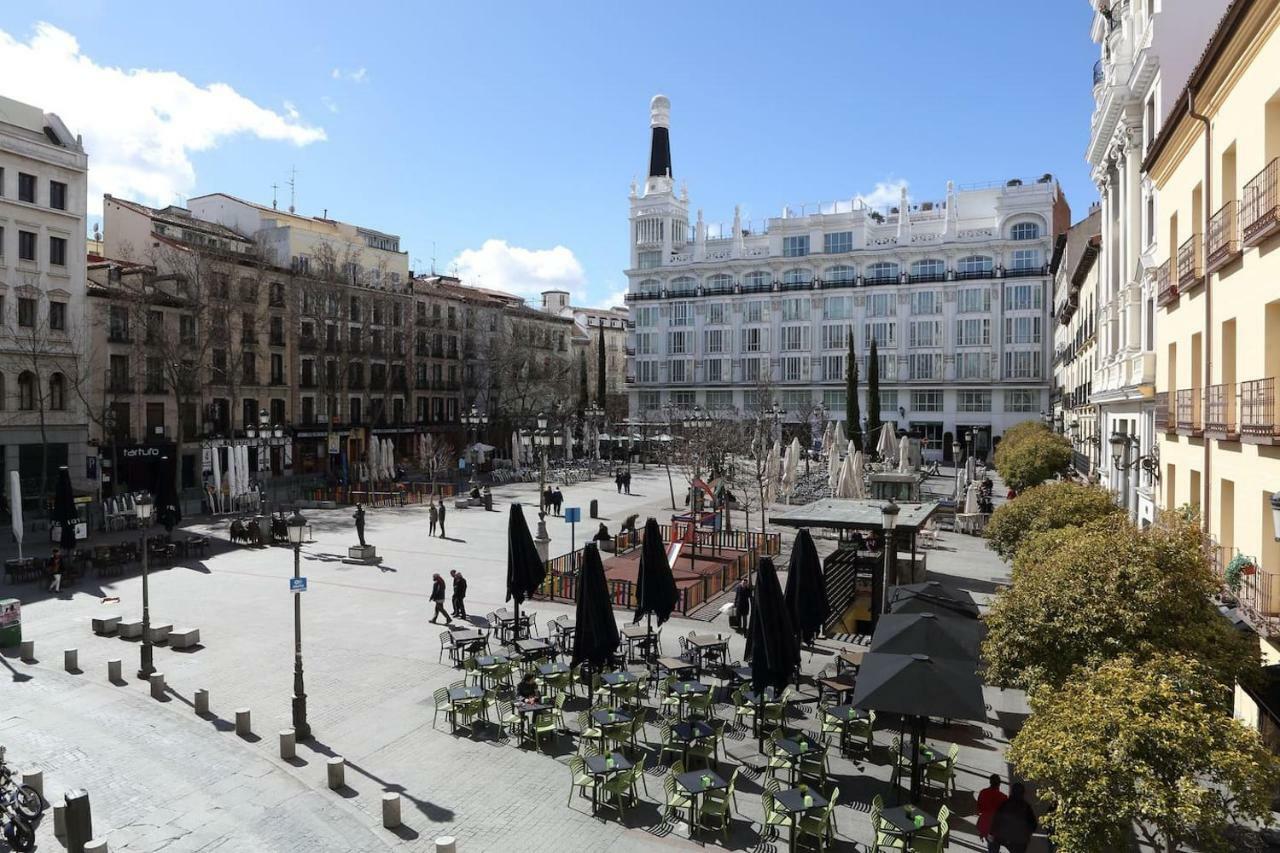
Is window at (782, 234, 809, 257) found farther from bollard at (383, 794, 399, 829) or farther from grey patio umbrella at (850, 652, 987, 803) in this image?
bollard at (383, 794, 399, 829)

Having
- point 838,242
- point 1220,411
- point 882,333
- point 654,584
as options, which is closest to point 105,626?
point 654,584

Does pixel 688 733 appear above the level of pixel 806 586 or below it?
below

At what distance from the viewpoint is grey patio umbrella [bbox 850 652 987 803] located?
1016 centimetres

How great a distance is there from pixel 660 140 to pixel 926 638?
300ft

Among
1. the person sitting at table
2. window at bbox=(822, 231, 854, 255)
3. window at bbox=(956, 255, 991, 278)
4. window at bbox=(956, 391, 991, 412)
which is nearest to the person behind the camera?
the person sitting at table

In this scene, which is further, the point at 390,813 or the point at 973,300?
the point at 973,300

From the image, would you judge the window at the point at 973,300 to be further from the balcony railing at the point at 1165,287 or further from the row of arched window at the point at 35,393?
the row of arched window at the point at 35,393

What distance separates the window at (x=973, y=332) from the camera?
Result: 73.4 metres

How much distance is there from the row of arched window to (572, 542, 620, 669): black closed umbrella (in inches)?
1327

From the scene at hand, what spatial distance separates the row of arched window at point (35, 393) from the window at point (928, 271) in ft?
220

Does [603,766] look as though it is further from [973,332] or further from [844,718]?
[973,332]

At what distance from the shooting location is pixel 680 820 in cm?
1073

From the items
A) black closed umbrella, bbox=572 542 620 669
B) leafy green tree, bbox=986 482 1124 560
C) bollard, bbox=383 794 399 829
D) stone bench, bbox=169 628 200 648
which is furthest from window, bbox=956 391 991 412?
bollard, bbox=383 794 399 829

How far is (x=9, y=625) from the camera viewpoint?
57.8ft
